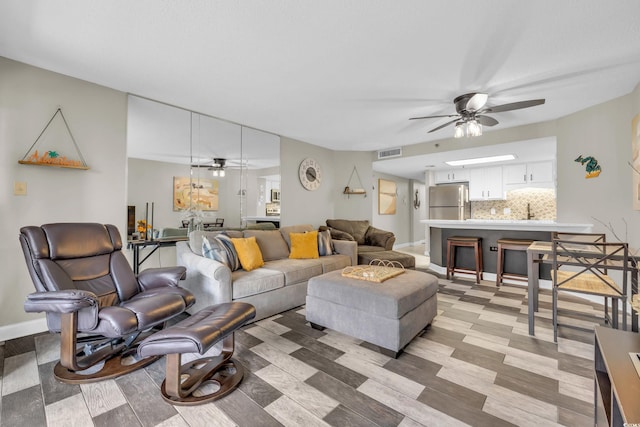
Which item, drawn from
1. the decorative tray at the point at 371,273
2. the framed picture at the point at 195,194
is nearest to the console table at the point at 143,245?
the framed picture at the point at 195,194

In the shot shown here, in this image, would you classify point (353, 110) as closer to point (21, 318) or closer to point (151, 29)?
point (151, 29)

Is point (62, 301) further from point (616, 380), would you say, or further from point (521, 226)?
point (521, 226)

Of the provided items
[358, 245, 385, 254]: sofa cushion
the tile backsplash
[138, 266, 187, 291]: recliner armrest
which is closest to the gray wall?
[358, 245, 385, 254]: sofa cushion

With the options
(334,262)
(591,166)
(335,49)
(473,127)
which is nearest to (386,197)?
(334,262)

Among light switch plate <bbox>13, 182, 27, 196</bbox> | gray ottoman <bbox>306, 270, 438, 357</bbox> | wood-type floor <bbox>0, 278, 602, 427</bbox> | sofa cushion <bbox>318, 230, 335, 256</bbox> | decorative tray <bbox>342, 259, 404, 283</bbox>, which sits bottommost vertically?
wood-type floor <bbox>0, 278, 602, 427</bbox>

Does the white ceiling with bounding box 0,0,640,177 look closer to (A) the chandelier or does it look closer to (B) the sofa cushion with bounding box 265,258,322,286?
(A) the chandelier

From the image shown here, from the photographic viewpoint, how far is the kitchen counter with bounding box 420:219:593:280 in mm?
3891

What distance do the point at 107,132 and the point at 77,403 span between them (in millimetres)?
2573

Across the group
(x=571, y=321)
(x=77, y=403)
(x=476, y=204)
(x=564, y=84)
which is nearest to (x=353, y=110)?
(x=564, y=84)

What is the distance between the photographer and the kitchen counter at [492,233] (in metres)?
3.89

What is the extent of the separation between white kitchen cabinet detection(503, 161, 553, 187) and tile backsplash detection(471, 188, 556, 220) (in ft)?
1.17

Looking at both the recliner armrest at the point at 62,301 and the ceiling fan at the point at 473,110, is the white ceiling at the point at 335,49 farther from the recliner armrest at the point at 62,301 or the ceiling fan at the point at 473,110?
the recliner armrest at the point at 62,301

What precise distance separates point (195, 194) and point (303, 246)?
165 cm

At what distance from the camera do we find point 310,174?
5.48 meters
